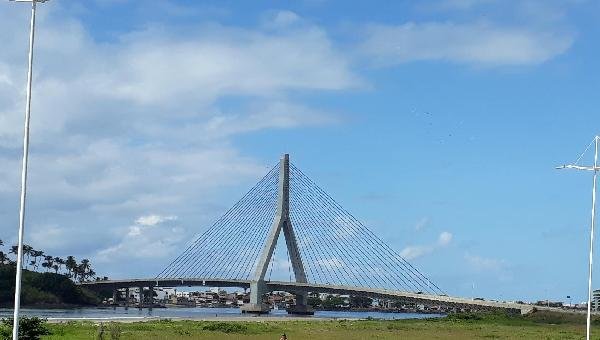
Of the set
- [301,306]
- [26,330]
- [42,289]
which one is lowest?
[26,330]

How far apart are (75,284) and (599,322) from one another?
100085 millimetres

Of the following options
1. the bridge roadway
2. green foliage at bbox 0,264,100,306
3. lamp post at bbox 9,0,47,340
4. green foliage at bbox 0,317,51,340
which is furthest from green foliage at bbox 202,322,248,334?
green foliage at bbox 0,264,100,306

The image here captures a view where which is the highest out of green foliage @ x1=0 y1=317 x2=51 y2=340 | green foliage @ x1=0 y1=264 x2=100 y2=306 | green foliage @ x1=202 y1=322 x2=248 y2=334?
green foliage @ x1=0 y1=264 x2=100 y2=306

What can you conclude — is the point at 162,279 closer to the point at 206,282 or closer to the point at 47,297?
the point at 206,282

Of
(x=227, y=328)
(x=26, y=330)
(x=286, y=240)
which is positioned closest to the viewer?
(x=26, y=330)

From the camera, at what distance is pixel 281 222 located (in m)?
125

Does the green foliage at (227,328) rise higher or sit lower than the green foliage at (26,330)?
lower

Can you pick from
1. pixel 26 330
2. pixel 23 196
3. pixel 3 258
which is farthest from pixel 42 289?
pixel 23 196

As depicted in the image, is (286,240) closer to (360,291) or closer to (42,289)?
(360,291)

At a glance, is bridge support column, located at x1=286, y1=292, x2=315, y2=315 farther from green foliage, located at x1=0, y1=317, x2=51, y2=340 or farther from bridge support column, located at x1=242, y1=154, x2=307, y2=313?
green foliage, located at x1=0, y1=317, x2=51, y2=340

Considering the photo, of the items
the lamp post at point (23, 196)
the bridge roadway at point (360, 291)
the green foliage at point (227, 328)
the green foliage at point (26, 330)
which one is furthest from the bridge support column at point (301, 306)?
the lamp post at point (23, 196)

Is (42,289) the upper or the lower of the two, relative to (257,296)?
upper

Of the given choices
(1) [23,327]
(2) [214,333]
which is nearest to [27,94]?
(1) [23,327]

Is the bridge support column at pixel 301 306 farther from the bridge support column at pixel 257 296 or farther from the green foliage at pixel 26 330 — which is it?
the green foliage at pixel 26 330
